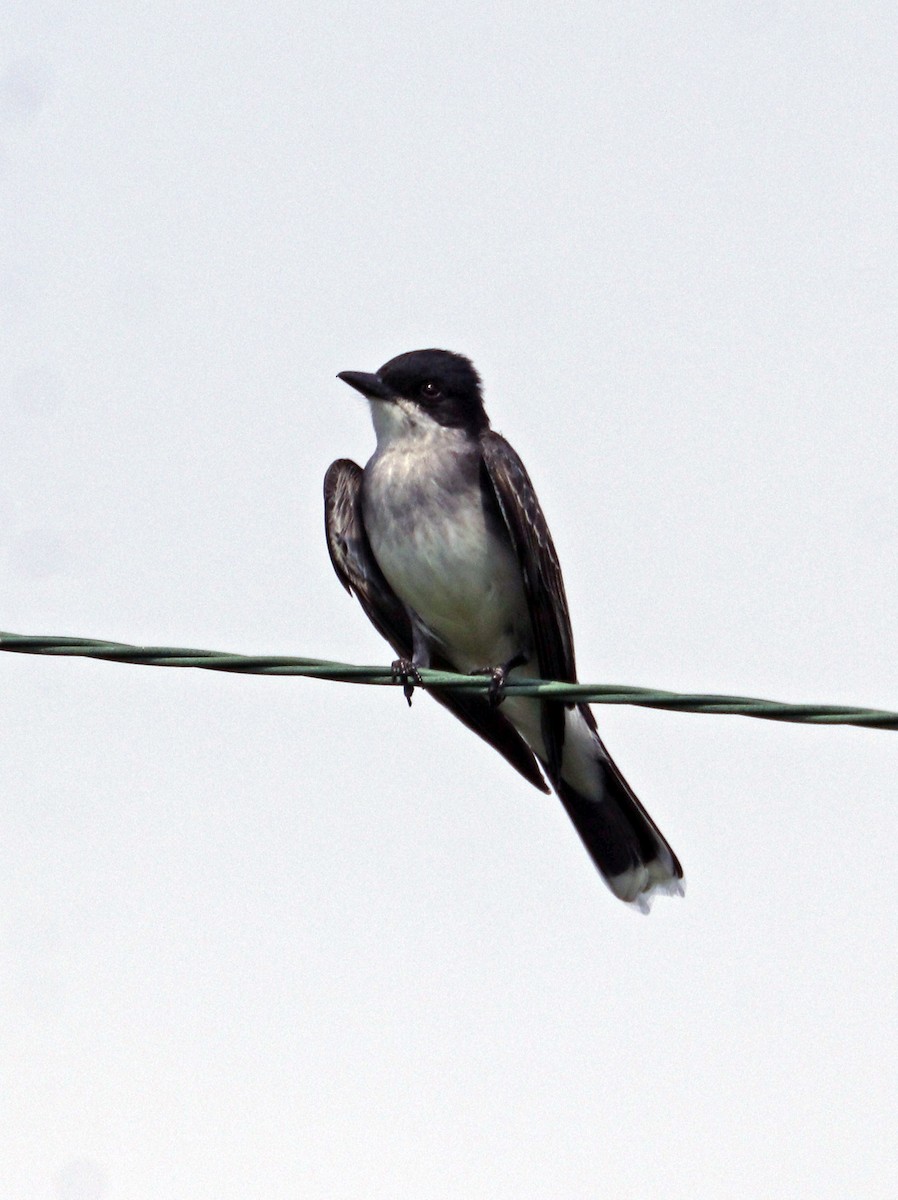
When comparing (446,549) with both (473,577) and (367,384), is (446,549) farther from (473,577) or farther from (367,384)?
(367,384)

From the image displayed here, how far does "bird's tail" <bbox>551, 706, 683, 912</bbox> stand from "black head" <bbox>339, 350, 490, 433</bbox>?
5.14 ft

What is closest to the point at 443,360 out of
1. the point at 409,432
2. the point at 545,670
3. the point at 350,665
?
the point at 409,432

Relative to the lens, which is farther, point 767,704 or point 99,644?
point 99,644

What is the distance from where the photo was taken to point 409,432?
8703 millimetres

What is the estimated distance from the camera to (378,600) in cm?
870

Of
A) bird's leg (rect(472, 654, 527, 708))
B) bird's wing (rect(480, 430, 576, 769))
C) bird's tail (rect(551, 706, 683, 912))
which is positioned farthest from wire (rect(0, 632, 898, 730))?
bird's tail (rect(551, 706, 683, 912))

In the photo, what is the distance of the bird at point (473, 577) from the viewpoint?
8297mm

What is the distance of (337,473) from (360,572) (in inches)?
21.7

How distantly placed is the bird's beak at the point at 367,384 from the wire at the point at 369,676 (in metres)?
3.43

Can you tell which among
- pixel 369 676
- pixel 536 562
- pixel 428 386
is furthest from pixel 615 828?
pixel 369 676

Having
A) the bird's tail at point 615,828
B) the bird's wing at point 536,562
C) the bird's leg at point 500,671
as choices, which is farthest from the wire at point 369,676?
the bird's tail at point 615,828

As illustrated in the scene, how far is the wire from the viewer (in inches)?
188

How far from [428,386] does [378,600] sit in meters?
1.09

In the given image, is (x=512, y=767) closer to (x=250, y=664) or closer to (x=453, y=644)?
(x=453, y=644)
